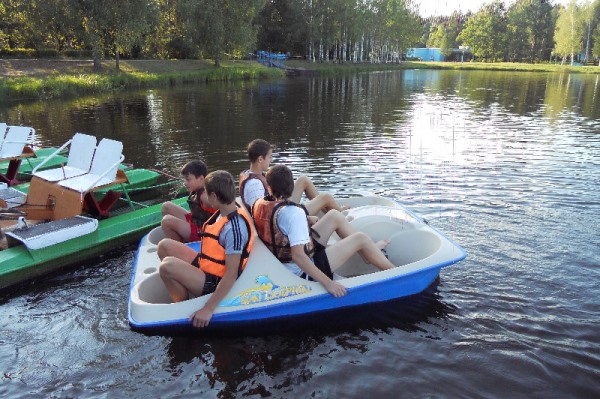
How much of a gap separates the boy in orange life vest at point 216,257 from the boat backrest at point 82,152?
389 centimetres

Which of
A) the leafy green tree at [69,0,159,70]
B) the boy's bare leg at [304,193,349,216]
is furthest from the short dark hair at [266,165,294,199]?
the leafy green tree at [69,0,159,70]

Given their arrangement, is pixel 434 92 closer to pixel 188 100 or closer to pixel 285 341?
pixel 188 100

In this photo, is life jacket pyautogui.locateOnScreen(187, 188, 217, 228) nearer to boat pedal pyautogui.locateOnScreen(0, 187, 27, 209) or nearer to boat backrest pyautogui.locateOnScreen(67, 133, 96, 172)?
boat backrest pyautogui.locateOnScreen(67, 133, 96, 172)

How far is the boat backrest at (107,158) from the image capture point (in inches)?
288

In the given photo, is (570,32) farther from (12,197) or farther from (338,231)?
(12,197)

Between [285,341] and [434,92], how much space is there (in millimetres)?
29879

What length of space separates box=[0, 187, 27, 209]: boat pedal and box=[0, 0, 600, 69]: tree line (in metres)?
14.6

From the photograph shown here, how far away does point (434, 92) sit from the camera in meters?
32.0

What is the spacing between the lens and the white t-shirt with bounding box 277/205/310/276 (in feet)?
14.6

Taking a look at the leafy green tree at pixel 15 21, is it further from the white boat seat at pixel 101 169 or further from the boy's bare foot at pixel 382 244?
the boy's bare foot at pixel 382 244

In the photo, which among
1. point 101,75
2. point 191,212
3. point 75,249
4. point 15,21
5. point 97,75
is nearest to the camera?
point 191,212

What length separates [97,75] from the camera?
103ft

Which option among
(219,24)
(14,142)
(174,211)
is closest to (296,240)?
(174,211)

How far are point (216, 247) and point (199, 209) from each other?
1.25 m
